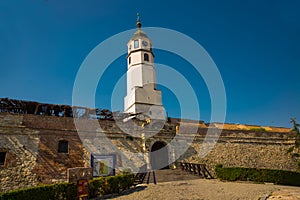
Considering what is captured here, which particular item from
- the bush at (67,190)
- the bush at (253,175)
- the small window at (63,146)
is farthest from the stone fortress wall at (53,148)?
the bush at (67,190)

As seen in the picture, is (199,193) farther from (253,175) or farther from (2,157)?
(2,157)

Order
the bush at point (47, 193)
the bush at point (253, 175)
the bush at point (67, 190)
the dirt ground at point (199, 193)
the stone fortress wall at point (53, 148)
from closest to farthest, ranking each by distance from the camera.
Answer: the bush at point (47, 193) → the bush at point (67, 190) → the dirt ground at point (199, 193) → the stone fortress wall at point (53, 148) → the bush at point (253, 175)

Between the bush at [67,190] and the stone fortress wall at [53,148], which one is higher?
the stone fortress wall at [53,148]

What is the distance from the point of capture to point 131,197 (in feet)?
34.8

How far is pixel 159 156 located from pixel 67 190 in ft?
32.3

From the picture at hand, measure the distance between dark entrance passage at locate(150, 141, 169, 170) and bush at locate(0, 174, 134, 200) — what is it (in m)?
6.18

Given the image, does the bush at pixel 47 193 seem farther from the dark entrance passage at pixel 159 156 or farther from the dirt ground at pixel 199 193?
the dark entrance passage at pixel 159 156

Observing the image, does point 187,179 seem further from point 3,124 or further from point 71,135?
point 3,124

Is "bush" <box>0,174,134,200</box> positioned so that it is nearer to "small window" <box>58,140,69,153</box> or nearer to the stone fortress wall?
the stone fortress wall

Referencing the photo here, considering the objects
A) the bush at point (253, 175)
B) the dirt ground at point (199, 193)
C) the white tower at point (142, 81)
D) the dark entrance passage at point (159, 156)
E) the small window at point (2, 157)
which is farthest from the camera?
the white tower at point (142, 81)

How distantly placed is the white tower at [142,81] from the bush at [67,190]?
13378mm

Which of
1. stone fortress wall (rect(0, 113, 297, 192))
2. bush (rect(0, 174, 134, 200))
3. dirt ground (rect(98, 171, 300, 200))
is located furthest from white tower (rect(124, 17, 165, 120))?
bush (rect(0, 174, 134, 200))

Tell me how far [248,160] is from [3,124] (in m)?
19.5

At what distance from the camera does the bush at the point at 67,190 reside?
948 cm
